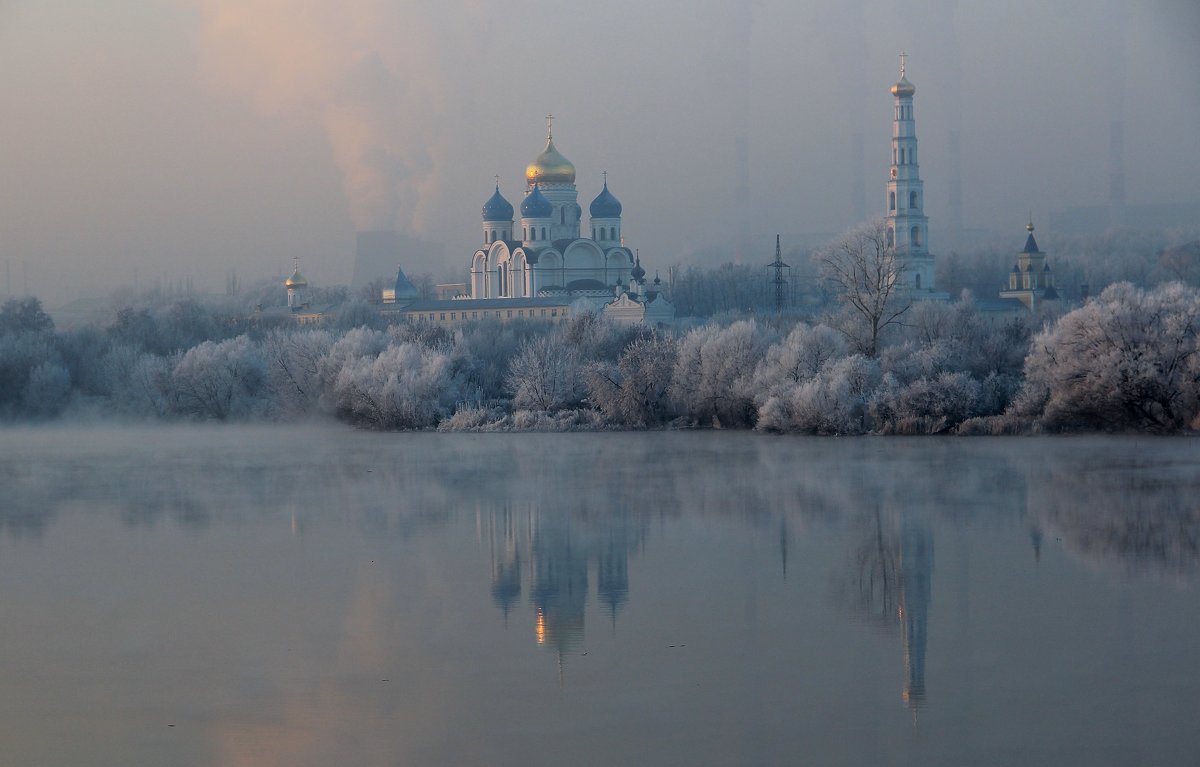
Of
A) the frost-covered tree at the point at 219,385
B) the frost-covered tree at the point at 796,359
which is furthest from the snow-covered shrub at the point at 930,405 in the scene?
the frost-covered tree at the point at 219,385

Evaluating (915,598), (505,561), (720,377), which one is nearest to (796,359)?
(720,377)

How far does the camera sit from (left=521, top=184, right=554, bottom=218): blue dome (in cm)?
4791

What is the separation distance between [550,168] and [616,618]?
1658 inches

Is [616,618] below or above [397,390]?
below

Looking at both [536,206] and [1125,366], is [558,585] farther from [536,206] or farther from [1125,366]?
[536,206]

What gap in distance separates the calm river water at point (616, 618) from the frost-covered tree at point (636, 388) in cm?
626

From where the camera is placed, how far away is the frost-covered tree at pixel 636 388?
20203mm

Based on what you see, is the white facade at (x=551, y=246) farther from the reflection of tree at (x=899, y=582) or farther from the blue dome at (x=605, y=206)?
the reflection of tree at (x=899, y=582)

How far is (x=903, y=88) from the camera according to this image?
45750 mm

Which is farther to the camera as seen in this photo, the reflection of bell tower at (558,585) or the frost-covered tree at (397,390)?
the frost-covered tree at (397,390)

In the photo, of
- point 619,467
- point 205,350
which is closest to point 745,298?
point 205,350

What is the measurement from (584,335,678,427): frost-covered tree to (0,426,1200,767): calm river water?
247 inches

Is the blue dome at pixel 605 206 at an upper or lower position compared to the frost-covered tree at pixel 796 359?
upper

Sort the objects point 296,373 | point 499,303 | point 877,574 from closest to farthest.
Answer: point 877,574
point 296,373
point 499,303
